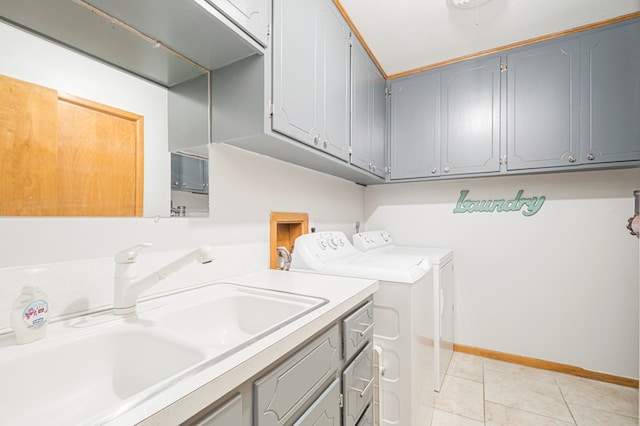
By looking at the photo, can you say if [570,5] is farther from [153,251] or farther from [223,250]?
[153,251]

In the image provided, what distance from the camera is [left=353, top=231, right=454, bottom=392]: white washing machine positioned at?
6.37 ft

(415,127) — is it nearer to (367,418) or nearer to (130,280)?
(367,418)

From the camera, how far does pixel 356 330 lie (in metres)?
1.17

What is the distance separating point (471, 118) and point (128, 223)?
2.41m

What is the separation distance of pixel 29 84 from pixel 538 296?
3.28m

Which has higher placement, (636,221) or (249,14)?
(249,14)

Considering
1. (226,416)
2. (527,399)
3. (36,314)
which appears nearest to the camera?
(226,416)

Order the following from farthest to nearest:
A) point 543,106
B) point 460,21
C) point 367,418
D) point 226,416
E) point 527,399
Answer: point 543,106
point 527,399
point 460,21
point 367,418
point 226,416

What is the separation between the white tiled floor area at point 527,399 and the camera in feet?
5.78

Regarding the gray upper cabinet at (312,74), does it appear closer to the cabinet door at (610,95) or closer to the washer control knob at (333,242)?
the washer control knob at (333,242)

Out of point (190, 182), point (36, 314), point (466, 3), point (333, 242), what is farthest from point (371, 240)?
point (36, 314)

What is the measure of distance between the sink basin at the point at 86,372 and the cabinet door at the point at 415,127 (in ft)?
7.31

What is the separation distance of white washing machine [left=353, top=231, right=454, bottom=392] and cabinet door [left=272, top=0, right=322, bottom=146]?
1.16 meters

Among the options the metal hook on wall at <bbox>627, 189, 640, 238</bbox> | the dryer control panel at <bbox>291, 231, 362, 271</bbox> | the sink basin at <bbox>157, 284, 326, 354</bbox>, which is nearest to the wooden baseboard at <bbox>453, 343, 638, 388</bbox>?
the metal hook on wall at <bbox>627, 189, 640, 238</bbox>
